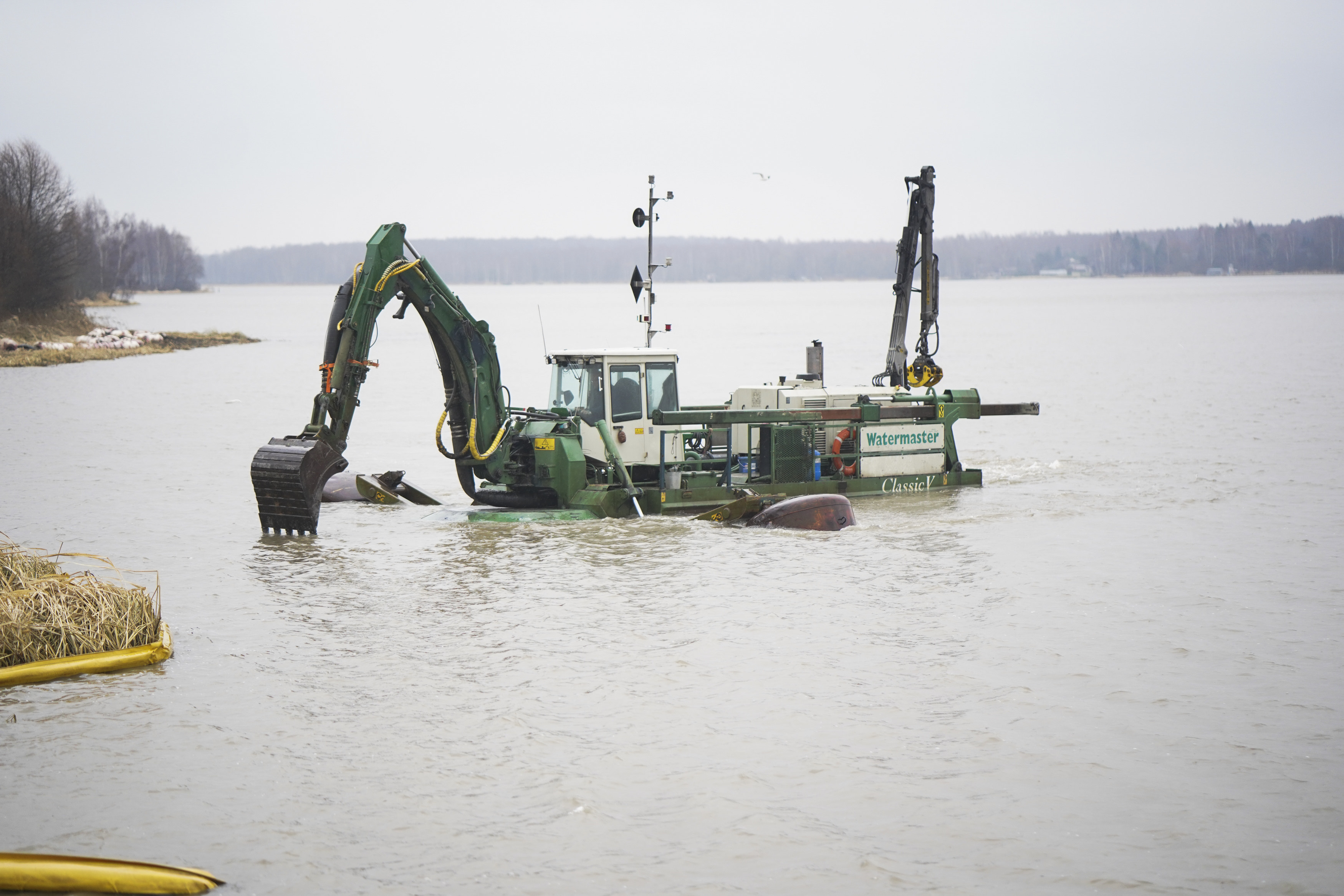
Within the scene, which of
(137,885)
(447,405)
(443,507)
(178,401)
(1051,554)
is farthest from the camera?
(178,401)

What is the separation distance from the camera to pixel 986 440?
34.8 m

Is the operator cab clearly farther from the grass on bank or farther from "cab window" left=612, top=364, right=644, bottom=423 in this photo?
the grass on bank

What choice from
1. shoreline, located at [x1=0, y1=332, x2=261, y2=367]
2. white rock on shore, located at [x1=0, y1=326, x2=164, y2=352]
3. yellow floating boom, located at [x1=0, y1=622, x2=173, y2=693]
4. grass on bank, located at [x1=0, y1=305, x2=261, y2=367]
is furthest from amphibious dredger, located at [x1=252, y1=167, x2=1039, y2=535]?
white rock on shore, located at [x1=0, y1=326, x2=164, y2=352]

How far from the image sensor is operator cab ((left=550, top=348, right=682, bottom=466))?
1928cm

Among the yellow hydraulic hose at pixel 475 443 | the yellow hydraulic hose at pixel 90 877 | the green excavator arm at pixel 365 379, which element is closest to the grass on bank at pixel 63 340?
the green excavator arm at pixel 365 379

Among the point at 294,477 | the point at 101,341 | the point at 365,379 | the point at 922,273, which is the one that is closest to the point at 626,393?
the point at 365,379

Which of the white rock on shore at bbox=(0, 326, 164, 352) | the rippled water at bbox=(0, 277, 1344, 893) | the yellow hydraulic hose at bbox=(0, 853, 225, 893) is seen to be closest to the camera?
the yellow hydraulic hose at bbox=(0, 853, 225, 893)

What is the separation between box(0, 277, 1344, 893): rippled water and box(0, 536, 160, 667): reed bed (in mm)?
429

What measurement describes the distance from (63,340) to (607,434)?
61.7 metres

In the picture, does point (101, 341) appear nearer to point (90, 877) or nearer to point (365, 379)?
point (365, 379)

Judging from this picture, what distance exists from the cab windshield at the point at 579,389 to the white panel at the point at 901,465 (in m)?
5.23

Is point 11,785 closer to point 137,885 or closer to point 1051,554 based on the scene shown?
point 137,885

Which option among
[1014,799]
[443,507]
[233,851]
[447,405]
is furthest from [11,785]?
[443,507]

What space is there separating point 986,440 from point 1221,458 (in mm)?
6956
